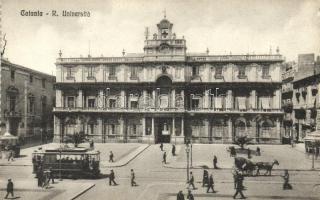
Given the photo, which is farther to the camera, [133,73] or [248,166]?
[133,73]

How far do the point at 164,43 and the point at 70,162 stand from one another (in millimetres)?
24469

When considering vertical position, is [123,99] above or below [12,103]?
above

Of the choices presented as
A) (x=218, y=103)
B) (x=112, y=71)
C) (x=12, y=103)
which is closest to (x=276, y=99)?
(x=218, y=103)

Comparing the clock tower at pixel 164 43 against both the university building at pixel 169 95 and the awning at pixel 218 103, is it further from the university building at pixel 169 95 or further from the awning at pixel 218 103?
the awning at pixel 218 103

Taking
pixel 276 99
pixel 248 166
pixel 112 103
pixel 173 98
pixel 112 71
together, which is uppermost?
pixel 112 71

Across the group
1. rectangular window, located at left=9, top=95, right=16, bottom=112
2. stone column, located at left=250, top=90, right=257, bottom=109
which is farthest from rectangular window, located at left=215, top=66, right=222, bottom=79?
rectangular window, located at left=9, top=95, right=16, bottom=112

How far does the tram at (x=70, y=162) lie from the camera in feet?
80.7

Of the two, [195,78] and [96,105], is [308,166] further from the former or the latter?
[96,105]

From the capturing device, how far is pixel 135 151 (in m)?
38.7

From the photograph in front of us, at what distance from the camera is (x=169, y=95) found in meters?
46.3

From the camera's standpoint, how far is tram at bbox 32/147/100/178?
24609 mm

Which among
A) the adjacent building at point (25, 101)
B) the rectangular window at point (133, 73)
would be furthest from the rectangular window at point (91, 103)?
the adjacent building at point (25, 101)

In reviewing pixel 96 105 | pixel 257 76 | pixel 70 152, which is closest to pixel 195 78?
pixel 257 76

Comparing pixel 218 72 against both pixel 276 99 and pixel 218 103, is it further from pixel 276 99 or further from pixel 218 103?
pixel 276 99
